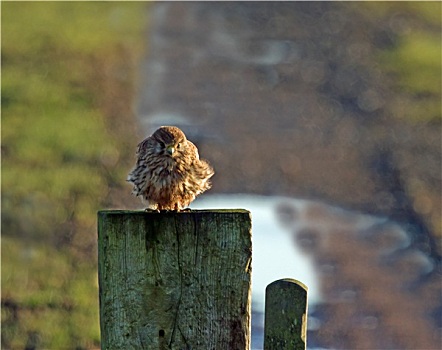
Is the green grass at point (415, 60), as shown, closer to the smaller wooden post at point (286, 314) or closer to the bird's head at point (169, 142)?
the bird's head at point (169, 142)

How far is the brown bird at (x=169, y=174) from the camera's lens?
616 centimetres

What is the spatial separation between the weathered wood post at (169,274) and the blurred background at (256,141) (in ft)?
14.5

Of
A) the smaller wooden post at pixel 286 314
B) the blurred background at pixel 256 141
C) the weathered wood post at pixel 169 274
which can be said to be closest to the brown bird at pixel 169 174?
the smaller wooden post at pixel 286 314

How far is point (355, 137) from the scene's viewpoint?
52.9 ft

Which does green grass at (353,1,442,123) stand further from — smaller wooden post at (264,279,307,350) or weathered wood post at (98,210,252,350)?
weathered wood post at (98,210,252,350)

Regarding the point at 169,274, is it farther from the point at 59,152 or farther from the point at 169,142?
the point at 59,152

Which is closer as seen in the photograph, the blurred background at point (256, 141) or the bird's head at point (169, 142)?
the bird's head at point (169, 142)

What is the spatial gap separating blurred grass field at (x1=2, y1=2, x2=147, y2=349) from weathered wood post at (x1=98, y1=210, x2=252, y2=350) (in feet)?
14.5

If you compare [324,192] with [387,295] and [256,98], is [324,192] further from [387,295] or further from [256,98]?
[256,98]

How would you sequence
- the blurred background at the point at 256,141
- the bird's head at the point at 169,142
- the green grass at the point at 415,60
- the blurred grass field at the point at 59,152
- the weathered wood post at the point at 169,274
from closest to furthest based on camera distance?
the weathered wood post at the point at 169,274
the bird's head at the point at 169,142
the blurred grass field at the point at 59,152
the blurred background at the point at 256,141
the green grass at the point at 415,60

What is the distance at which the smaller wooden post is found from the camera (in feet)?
14.3

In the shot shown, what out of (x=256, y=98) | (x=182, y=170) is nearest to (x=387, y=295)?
(x=182, y=170)

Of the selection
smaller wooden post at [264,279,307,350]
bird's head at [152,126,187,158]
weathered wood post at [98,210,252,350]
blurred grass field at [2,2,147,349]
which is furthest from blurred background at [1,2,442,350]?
weathered wood post at [98,210,252,350]

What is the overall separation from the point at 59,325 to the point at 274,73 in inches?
454
